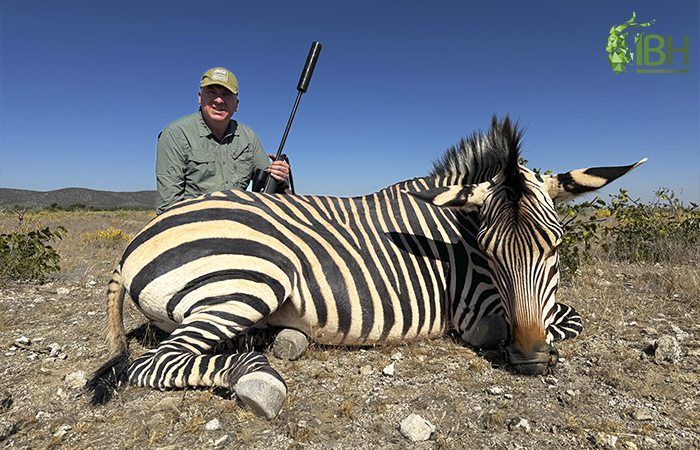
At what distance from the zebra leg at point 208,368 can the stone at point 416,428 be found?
28.9 inches

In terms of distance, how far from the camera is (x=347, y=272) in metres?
3.11

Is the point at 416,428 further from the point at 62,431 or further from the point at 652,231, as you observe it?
the point at 652,231

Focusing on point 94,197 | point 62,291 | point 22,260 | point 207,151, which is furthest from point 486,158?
point 94,197

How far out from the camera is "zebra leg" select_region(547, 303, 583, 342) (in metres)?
3.27

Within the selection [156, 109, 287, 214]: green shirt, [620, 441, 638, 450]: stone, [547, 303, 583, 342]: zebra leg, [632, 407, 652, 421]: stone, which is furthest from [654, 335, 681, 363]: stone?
[156, 109, 287, 214]: green shirt

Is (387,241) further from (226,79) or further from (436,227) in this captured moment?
(226,79)

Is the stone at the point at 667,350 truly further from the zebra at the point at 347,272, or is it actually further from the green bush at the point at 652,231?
the green bush at the point at 652,231

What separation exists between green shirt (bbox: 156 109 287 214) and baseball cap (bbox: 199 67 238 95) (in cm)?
49

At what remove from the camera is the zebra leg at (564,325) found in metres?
3.27

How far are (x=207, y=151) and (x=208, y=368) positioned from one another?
3138mm

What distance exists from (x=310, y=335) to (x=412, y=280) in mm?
982

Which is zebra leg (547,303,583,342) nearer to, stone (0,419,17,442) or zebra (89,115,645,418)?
zebra (89,115,645,418)

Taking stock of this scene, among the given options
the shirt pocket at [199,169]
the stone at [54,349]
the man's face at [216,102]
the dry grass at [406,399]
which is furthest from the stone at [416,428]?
the man's face at [216,102]

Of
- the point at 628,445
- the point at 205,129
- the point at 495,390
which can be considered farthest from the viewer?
the point at 205,129
